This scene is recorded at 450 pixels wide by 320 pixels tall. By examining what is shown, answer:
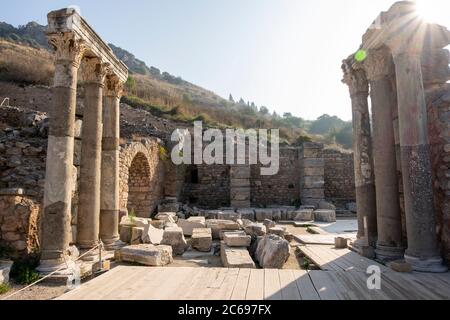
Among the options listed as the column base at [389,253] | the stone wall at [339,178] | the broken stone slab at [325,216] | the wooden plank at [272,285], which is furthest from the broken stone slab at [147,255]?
the stone wall at [339,178]

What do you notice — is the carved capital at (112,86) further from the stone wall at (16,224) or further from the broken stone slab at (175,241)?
the broken stone slab at (175,241)

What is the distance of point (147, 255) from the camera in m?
6.18

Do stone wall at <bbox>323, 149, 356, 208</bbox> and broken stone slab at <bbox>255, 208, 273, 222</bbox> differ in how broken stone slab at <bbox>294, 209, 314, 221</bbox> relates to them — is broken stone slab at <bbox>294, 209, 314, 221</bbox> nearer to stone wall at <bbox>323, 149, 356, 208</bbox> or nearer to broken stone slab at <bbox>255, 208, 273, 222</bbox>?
broken stone slab at <bbox>255, 208, 273, 222</bbox>

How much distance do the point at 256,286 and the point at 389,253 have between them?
307 centimetres

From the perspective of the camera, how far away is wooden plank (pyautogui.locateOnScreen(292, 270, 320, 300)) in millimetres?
3548

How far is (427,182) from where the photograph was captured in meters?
4.88

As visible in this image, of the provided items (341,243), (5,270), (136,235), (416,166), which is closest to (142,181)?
(136,235)

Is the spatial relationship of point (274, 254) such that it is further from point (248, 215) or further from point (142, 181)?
point (142, 181)

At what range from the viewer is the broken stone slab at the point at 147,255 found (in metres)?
6.12

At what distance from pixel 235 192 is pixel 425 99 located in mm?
11031

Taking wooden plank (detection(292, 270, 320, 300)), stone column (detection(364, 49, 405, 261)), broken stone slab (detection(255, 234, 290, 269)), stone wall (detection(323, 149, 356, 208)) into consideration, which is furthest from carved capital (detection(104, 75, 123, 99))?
stone wall (detection(323, 149, 356, 208))

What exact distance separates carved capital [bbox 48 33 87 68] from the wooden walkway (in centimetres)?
426

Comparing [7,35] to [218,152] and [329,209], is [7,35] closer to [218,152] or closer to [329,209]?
[218,152]
